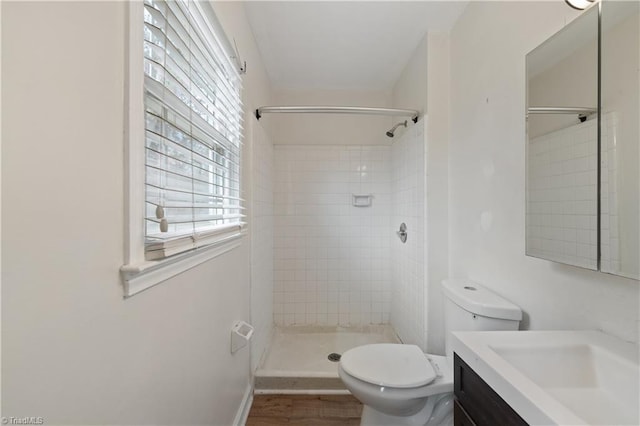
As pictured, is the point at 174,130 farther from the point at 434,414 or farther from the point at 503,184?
the point at 434,414

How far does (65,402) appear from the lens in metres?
0.52

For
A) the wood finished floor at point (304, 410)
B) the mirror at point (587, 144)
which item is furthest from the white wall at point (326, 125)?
the wood finished floor at point (304, 410)

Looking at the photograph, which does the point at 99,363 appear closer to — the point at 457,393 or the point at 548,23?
the point at 457,393

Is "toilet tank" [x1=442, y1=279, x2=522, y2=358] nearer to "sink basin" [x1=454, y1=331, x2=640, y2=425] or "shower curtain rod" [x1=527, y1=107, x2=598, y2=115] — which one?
"sink basin" [x1=454, y1=331, x2=640, y2=425]

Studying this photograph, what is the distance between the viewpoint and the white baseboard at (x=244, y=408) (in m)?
1.61

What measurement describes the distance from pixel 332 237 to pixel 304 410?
1.47 m

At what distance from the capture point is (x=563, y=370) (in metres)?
0.86

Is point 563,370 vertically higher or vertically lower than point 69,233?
lower

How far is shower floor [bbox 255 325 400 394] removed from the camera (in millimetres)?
1953

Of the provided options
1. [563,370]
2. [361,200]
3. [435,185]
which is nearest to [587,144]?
[563,370]


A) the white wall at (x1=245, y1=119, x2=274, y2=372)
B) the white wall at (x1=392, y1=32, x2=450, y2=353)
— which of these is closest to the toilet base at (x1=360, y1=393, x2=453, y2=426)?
the white wall at (x1=392, y1=32, x2=450, y2=353)

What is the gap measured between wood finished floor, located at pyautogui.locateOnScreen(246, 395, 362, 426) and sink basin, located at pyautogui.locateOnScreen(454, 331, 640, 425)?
3.81 ft

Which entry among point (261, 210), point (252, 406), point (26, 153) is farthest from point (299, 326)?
point (26, 153)

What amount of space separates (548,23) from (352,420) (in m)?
2.14
